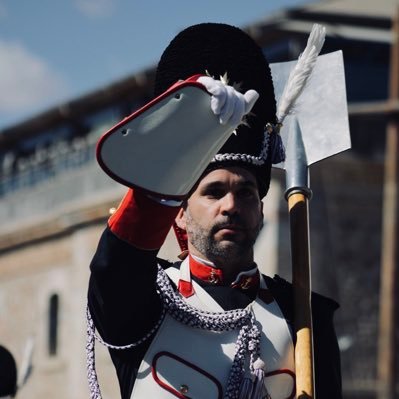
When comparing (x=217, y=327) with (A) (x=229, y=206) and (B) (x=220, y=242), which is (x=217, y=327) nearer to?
(B) (x=220, y=242)

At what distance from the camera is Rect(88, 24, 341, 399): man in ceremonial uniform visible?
4.29m

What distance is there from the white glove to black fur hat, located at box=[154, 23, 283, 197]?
56 centimetres

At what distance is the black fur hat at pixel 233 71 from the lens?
468 centimetres

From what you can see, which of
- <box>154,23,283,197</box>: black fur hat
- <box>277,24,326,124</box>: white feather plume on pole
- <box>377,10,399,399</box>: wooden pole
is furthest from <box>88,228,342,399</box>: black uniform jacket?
<box>377,10,399,399</box>: wooden pole

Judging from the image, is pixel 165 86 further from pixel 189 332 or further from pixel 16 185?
pixel 16 185

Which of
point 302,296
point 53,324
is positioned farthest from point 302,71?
point 53,324

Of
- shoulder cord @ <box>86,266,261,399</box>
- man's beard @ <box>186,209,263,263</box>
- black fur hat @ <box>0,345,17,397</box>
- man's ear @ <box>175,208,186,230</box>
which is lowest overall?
shoulder cord @ <box>86,266,261,399</box>

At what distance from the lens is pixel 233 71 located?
15.5ft

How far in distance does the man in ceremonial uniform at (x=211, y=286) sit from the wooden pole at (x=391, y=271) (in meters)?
14.7

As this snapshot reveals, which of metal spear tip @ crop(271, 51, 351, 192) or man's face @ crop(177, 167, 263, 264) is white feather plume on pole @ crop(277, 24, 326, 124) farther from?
man's face @ crop(177, 167, 263, 264)

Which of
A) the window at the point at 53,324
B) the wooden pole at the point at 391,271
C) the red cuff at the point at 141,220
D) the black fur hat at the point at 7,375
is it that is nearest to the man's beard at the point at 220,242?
the red cuff at the point at 141,220

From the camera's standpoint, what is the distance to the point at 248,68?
4.77m

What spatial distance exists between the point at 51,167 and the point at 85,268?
472 cm

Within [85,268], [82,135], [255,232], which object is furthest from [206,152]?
[82,135]
